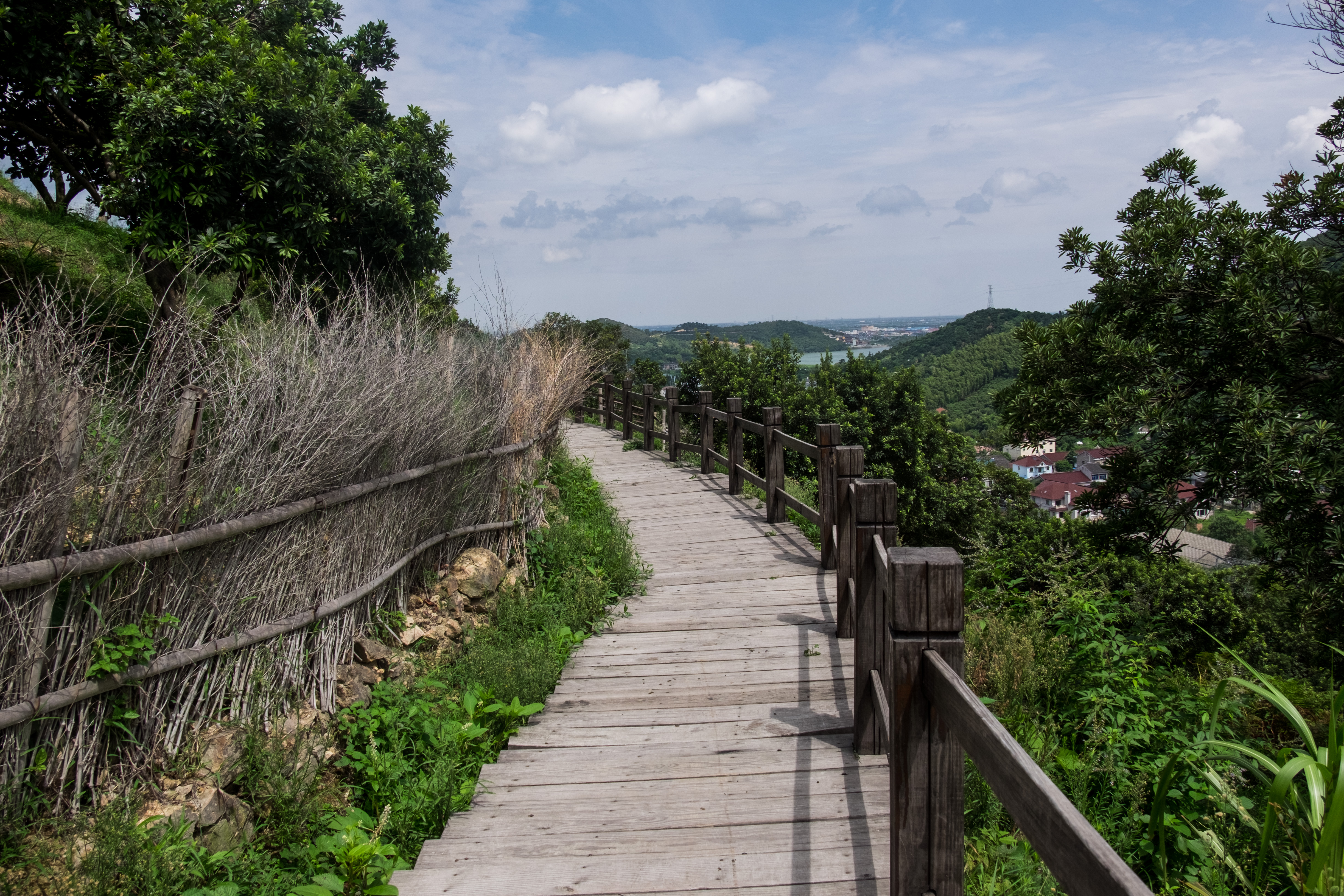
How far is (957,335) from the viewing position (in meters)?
50.0

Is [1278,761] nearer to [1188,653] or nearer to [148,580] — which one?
[148,580]

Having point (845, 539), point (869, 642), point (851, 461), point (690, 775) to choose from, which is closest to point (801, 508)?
point (851, 461)

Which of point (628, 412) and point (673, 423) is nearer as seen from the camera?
point (673, 423)

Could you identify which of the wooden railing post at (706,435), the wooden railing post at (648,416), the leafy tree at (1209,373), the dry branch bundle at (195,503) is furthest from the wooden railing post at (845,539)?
the wooden railing post at (648,416)

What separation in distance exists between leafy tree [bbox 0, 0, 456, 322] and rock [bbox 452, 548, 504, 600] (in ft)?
10.0

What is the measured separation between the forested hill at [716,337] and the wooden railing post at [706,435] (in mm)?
7085

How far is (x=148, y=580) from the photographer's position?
2879 mm

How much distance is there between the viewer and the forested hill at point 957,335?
46.3 meters

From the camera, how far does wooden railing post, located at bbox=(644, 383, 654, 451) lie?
1422 centimetres

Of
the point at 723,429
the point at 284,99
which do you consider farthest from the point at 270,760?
the point at 723,429

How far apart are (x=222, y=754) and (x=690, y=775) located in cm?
184

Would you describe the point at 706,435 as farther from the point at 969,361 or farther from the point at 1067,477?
the point at 1067,477

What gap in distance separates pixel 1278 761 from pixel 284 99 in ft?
28.1

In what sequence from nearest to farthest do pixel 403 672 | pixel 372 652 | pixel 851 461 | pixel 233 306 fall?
pixel 372 652 < pixel 403 672 < pixel 851 461 < pixel 233 306
